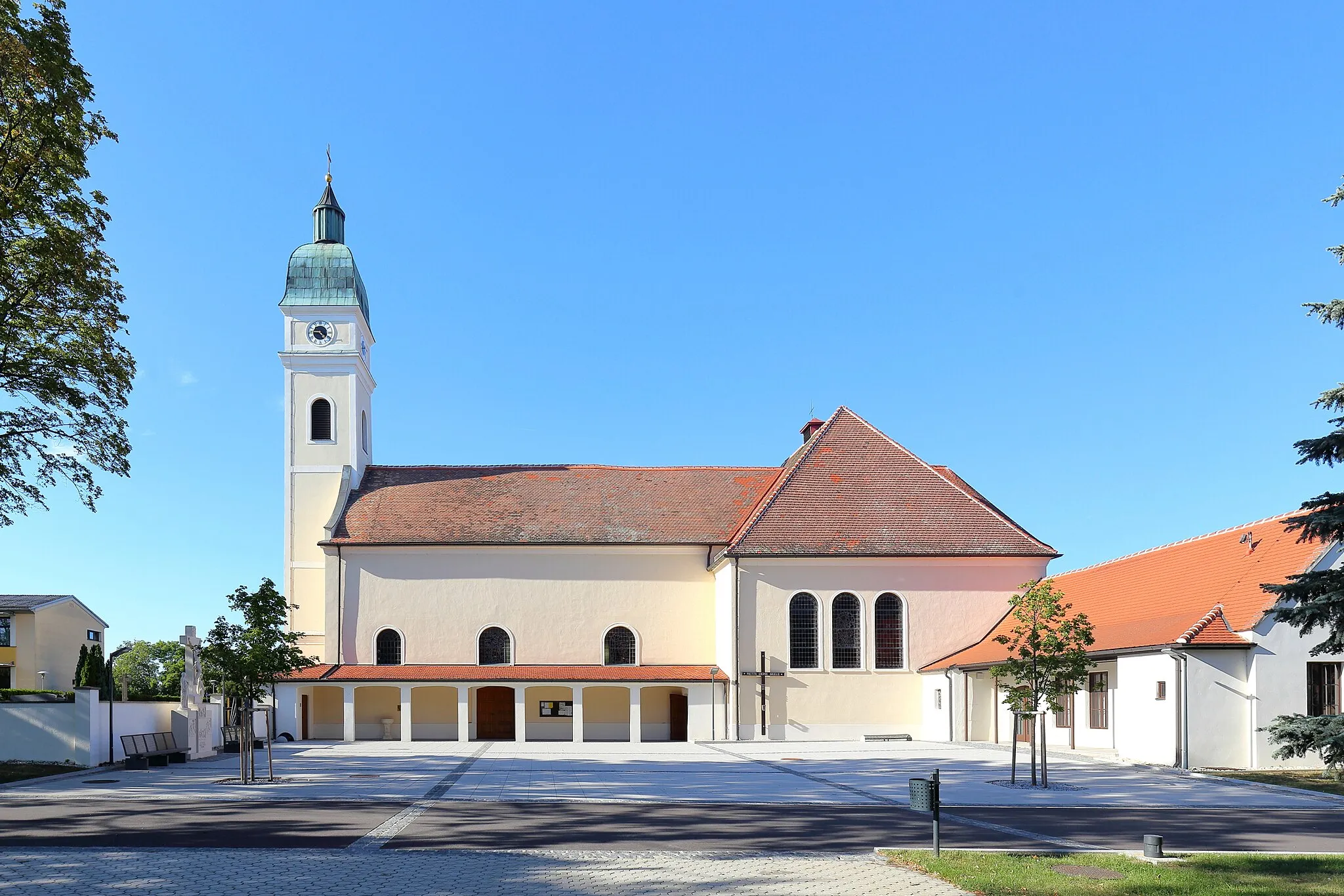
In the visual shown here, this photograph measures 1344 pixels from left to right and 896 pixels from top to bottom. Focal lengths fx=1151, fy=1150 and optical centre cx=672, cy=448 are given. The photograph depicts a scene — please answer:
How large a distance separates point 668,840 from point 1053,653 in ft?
38.5

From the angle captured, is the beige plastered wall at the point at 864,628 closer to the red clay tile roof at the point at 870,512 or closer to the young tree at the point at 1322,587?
the red clay tile roof at the point at 870,512

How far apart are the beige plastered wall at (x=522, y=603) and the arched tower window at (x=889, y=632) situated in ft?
21.6

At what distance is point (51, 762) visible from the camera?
27.7 metres

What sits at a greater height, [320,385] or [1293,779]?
[320,385]

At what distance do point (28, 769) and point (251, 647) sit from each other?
18.6ft

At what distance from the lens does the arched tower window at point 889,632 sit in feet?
133

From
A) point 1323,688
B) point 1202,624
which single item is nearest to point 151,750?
point 1202,624

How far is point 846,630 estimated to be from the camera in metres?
40.7

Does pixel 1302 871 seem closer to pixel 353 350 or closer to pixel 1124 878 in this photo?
pixel 1124 878

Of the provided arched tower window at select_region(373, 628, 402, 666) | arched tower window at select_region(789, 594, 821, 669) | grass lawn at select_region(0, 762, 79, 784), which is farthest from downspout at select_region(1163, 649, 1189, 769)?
arched tower window at select_region(373, 628, 402, 666)

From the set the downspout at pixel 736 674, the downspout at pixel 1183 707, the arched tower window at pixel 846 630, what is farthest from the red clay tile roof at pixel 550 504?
the downspout at pixel 1183 707

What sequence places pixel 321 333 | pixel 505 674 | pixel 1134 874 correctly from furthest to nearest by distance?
pixel 321 333, pixel 505 674, pixel 1134 874

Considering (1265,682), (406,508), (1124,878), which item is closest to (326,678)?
(406,508)

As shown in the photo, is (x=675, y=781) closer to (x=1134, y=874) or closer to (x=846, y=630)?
(x=1134, y=874)
